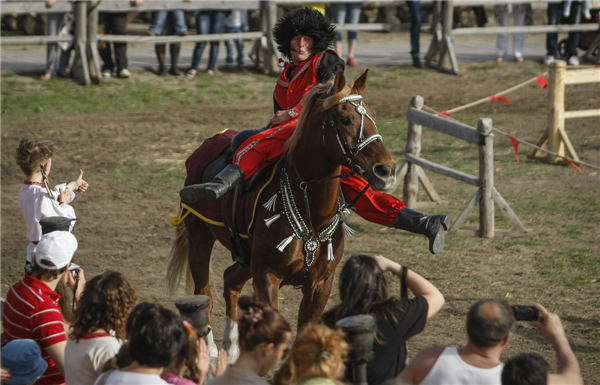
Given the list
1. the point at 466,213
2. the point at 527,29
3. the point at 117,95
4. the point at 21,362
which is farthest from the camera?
the point at 527,29

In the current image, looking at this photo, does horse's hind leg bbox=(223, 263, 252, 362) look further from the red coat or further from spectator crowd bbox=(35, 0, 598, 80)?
spectator crowd bbox=(35, 0, 598, 80)

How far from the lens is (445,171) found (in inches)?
357

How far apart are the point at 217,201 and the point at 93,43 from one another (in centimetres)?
958

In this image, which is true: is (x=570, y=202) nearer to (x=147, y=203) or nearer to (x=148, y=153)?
(x=147, y=203)

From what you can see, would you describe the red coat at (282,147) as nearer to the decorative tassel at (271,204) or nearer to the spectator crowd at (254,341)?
the decorative tassel at (271,204)

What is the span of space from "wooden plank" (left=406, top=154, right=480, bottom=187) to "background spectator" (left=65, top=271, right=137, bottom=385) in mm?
5634

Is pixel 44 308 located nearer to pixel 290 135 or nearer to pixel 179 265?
pixel 290 135

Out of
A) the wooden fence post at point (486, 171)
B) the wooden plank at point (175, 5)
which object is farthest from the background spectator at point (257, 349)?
the wooden plank at point (175, 5)

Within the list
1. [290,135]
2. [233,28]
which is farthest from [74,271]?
[233,28]

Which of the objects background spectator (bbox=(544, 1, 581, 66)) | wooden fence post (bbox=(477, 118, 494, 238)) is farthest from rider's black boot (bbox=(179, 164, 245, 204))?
background spectator (bbox=(544, 1, 581, 66))

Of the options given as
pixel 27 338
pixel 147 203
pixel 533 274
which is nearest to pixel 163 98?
pixel 147 203

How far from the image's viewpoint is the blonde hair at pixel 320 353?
3.18 m

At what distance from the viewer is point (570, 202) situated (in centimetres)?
973

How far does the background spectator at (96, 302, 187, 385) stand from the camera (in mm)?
3188
